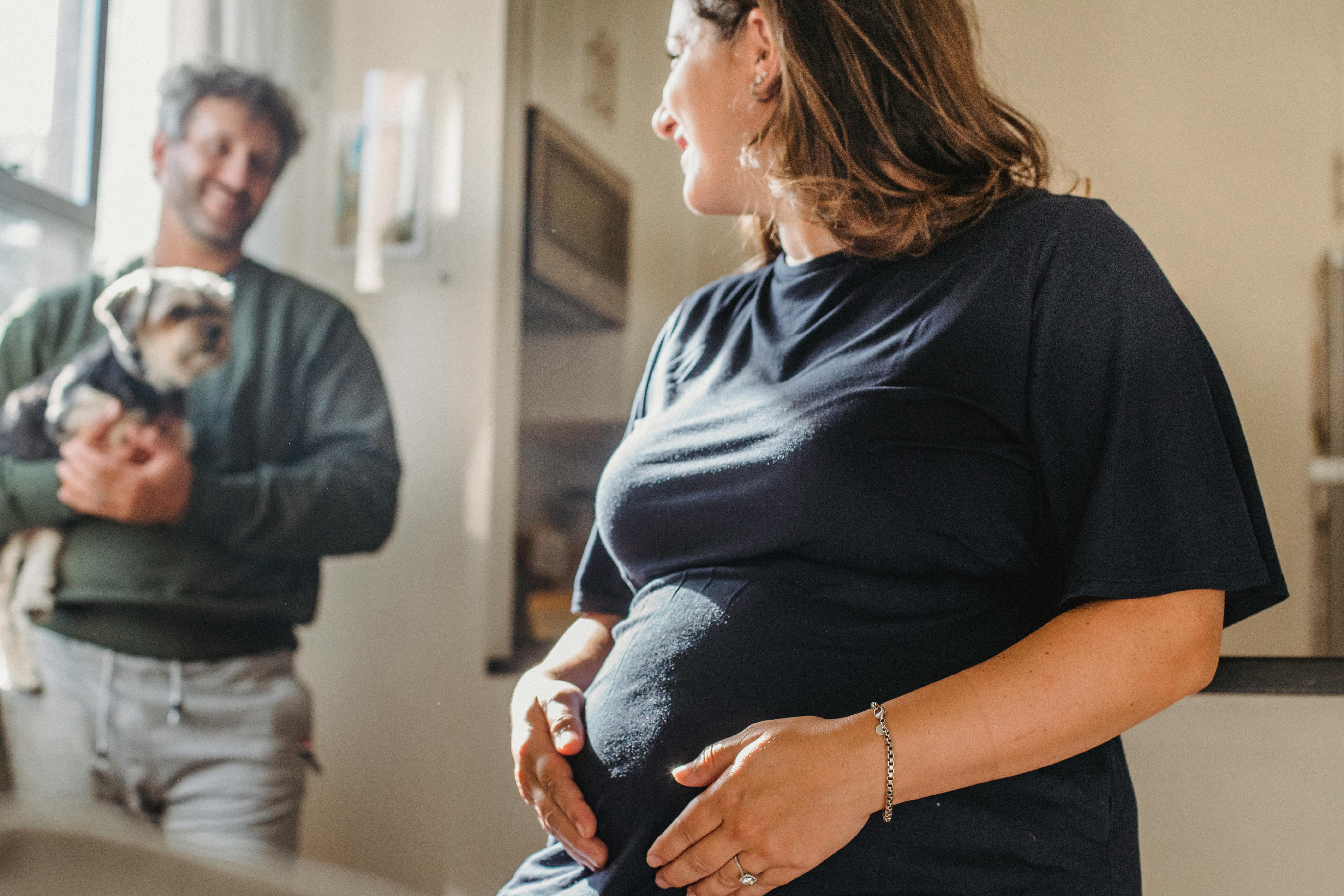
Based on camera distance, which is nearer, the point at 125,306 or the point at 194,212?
the point at 125,306

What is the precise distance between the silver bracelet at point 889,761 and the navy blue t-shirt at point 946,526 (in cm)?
3

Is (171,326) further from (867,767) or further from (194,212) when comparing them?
(867,767)

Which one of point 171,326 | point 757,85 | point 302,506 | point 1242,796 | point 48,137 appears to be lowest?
point 1242,796

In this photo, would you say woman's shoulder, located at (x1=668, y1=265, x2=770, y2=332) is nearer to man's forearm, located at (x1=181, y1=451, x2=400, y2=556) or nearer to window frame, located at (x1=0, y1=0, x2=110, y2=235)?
man's forearm, located at (x1=181, y1=451, x2=400, y2=556)

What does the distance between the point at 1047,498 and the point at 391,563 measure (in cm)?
122

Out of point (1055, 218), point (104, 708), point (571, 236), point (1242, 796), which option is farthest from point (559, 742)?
point (571, 236)

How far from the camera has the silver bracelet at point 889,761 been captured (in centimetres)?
56

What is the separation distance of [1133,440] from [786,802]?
11.5 inches

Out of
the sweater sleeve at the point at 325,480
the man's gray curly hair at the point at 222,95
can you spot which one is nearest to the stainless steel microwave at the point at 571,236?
the sweater sleeve at the point at 325,480

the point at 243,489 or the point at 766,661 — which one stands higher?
the point at 243,489

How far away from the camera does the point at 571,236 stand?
5.31 ft

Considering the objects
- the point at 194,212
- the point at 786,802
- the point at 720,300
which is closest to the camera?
the point at 786,802

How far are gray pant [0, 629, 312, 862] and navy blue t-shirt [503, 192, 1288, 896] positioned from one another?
2.83ft

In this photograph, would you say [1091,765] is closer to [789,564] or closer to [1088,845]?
[1088,845]
